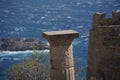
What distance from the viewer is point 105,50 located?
110 feet

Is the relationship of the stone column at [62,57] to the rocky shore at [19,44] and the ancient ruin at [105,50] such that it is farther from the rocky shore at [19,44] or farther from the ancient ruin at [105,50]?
the rocky shore at [19,44]

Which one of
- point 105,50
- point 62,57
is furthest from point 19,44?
point 62,57

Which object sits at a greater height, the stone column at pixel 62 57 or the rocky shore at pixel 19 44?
the stone column at pixel 62 57

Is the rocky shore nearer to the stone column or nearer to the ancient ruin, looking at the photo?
the ancient ruin

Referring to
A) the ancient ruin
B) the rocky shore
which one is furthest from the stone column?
the rocky shore

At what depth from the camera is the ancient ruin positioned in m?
32.5

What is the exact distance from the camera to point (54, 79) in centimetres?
1373

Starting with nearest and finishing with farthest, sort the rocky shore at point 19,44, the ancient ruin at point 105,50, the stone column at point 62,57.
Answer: the stone column at point 62,57 < the ancient ruin at point 105,50 < the rocky shore at point 19,44

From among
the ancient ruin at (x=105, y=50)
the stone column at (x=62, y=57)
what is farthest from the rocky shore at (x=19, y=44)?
the stone column at (x=62, y=57)

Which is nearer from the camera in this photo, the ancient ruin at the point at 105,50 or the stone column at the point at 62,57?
the stone column at the point at 62,57

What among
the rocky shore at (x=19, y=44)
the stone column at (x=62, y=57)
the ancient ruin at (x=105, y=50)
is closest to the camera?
the stone column at (x=62, y=57)

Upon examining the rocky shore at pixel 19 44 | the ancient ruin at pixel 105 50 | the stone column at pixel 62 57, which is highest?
the stone column at pixel 62 57

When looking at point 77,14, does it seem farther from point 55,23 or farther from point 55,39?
point 55,39

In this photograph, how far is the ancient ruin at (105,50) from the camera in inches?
1278
